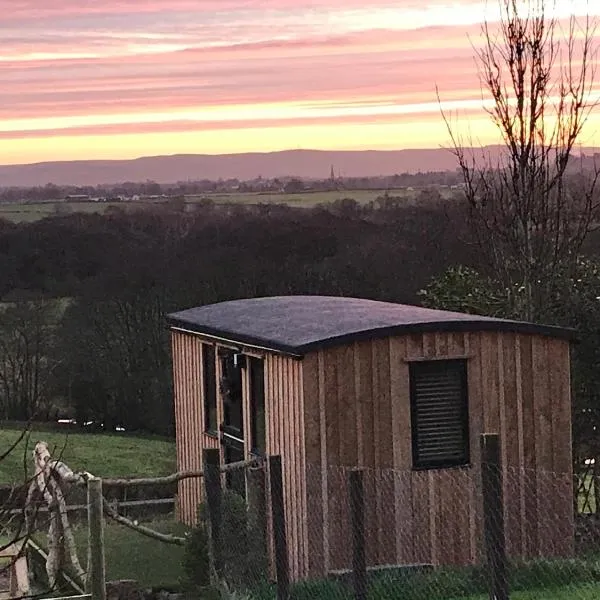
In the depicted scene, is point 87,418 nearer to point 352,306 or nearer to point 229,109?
point 229,109

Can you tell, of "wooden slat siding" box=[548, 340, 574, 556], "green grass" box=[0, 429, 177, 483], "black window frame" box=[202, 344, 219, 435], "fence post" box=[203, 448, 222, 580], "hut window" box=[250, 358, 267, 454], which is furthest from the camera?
"green grass" box=[0, 429, 177, 483]

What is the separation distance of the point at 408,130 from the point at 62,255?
14639 mm

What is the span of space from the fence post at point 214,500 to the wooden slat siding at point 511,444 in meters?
2.85

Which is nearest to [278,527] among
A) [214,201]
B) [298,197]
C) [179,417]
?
[179,417]

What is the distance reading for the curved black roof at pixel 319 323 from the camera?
1005 cm

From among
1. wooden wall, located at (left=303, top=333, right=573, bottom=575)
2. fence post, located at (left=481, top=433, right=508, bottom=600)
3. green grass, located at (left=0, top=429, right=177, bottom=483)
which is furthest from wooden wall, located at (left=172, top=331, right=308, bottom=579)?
green grass, located at (left=0, top=429, right=177, bottom=483)

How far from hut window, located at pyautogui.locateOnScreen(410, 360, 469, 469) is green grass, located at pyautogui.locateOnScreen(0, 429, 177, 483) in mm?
16035

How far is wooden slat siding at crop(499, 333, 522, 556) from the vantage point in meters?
10.4

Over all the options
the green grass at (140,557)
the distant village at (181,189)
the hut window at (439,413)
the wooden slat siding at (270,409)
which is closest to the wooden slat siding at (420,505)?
the hut window at (439,413)

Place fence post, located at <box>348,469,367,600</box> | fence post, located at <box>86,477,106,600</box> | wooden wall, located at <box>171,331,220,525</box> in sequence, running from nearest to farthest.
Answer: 1. fence post, located at <box>348,469,367,600</box>
2. fence post, located at <box>86,477,106,600</box>
3. wooden wall, located at <box>171,331,220,525</box>

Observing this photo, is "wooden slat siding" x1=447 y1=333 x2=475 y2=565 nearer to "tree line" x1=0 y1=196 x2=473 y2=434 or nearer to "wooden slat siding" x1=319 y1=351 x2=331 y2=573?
"wooden slat siding" x1=319 y1=351 x2=331 y2=573

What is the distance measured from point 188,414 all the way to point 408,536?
4.22 meters

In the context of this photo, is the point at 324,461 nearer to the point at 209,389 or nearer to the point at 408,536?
the point at 408,536

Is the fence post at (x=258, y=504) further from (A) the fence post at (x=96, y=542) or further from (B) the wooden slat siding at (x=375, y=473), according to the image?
(A) the fence post at (x=96, y=542)
